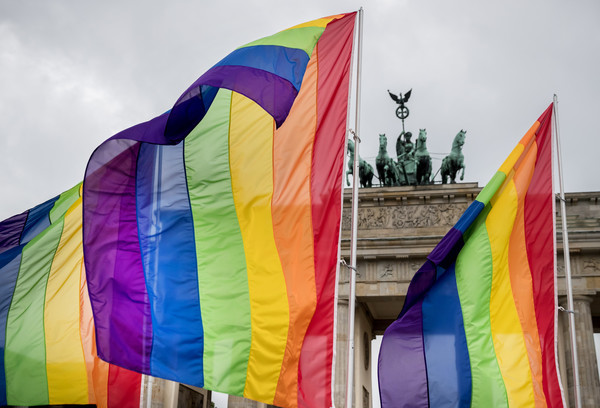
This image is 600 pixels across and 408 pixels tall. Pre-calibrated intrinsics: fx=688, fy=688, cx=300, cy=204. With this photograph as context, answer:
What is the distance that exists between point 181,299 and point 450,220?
19151mm

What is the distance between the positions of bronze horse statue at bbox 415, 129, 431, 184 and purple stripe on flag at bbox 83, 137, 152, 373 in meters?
20.6

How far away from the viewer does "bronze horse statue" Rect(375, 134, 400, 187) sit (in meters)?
27.4

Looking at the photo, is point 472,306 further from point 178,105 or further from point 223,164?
point 178,105

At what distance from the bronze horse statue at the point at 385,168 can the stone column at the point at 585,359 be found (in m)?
7.89

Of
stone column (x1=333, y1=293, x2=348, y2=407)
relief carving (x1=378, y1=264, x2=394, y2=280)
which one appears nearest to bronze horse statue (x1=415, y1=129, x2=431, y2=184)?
relief carving (x1=378, y1=264, x2=394, y2=280)

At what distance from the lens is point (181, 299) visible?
6.96 metres

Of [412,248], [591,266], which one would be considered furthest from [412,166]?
[591,266]

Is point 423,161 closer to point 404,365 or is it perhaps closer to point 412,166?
point 412,166

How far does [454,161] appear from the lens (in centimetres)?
2662

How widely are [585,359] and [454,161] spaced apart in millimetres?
8730

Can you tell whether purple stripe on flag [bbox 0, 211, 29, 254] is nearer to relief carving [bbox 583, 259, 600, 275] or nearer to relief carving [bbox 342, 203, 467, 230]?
relief carving [bbox 342, 203, 467, 230]

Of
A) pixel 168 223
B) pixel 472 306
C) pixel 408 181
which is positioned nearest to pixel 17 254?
pixel 168 223

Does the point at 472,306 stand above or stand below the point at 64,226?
below

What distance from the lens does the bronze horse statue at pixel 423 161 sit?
26859 millimetres
